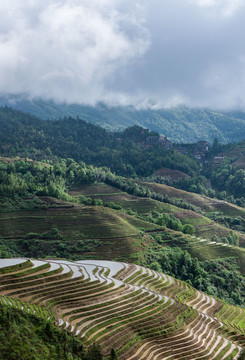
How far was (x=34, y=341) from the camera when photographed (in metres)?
25.0

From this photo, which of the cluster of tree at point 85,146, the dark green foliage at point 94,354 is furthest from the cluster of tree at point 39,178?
the dark green foliage at point 94,354

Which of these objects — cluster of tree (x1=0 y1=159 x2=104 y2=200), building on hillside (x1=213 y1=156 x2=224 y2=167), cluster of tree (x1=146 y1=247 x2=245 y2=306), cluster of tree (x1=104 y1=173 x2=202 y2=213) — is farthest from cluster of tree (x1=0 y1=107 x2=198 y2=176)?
cluster of tree (x1=146 y1=247 x2=245 y2=306)

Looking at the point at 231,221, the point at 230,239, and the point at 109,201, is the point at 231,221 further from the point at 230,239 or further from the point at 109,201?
the point at 109,201

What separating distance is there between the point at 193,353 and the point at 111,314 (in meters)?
6.56

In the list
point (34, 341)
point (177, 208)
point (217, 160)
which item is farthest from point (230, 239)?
point (217, 160)

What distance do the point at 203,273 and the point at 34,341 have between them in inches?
1590

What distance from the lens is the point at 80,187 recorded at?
101m

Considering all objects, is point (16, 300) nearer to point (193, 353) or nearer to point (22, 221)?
point (193, 353)

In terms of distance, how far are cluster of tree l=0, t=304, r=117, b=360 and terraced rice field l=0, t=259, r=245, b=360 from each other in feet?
11.1

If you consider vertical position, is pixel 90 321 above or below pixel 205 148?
below

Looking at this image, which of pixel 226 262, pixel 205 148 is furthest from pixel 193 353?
pixel 205 148

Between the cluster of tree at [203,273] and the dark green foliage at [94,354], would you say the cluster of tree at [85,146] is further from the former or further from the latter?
the dark green foliage at [94,354]

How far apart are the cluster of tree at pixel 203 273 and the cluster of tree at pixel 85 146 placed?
8064 cm

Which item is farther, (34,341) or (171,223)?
(171,223)
